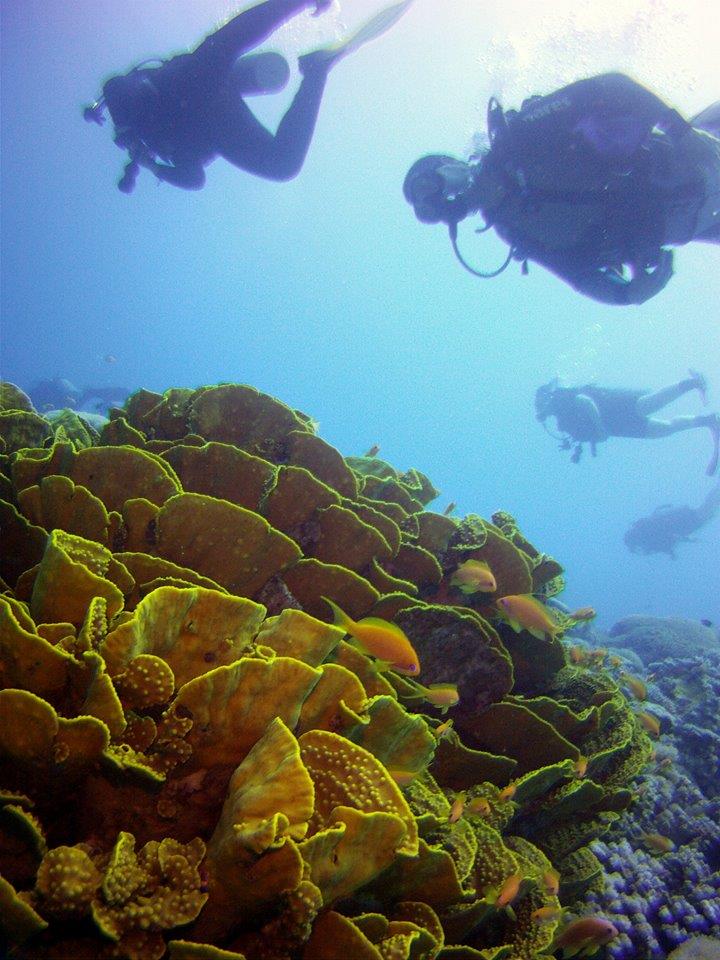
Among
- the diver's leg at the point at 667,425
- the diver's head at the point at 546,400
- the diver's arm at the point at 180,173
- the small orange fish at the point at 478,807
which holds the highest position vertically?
the diver's leg at the point at 667,425

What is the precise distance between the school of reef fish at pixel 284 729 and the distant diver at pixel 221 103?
5.94 m

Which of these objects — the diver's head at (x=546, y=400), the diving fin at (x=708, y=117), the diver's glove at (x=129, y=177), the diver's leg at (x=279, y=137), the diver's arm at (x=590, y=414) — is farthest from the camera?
the diver's head at (x=546, y=400)

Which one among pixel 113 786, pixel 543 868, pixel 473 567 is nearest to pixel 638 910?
pixel 543 868

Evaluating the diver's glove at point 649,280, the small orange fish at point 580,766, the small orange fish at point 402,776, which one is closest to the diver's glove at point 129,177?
the diver's glove at point 649,280

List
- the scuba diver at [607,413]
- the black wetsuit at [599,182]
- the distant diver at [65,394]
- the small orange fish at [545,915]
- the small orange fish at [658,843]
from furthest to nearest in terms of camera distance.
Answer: the distant diver at [65,394] < the scuba diver at [607,413] < the black wetsuit at [599,182] < the small orange fish at [658,843] < the small orange fish at [545,915]

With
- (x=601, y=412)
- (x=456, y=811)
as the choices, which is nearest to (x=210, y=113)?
(x=456, y=811)

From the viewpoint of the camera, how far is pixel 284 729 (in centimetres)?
154

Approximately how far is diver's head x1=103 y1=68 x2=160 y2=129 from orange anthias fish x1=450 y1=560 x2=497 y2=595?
8307 mm

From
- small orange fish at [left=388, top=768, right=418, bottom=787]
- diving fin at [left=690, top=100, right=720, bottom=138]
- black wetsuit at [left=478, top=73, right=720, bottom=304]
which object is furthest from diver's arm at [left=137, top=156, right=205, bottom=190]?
small orange fish at [left=388, top=768, right=418, bottom=787]

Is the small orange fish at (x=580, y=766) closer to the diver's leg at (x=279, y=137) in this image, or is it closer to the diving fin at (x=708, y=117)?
the diving fin at (x=708, y=117)

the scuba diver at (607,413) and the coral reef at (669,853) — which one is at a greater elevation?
the scuba diver at (607,413)

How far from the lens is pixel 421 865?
6.45 feet

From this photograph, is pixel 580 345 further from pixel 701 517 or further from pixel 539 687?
pixel 539 687

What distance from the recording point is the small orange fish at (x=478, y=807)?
8.54 ft
